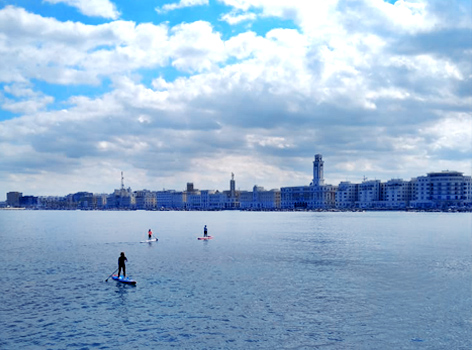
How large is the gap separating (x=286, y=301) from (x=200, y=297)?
549 centimetres

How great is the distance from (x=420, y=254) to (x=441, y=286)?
20.5 m

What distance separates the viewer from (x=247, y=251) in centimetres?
5781

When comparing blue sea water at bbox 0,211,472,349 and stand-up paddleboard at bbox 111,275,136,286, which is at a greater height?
stand-up paddleboard at bbox 111,275,136,286

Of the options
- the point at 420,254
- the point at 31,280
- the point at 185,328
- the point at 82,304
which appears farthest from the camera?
the point at 420,254

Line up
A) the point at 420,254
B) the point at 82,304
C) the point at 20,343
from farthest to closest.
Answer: the point at 420,254 → the point at 82,304 → the point at 20,343

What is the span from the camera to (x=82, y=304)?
28.9m

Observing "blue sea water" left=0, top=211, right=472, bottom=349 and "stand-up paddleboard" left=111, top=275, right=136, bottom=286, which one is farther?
"stand-up paddleboard" left=111, top=275, right=136, bottom=286

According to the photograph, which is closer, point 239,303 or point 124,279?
point 239,303

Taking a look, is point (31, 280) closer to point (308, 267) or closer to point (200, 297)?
point (200, 297)

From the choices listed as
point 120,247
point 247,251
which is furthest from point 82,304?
point 120,247

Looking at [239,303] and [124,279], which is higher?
[124,279]

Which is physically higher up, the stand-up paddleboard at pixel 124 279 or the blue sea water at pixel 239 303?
the stand-up paddleboard at pixel 124 279

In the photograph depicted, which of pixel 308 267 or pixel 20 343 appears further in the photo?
pixel 308 267

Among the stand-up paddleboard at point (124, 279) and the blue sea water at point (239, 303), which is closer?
the blue sea water at point (239, 303)
